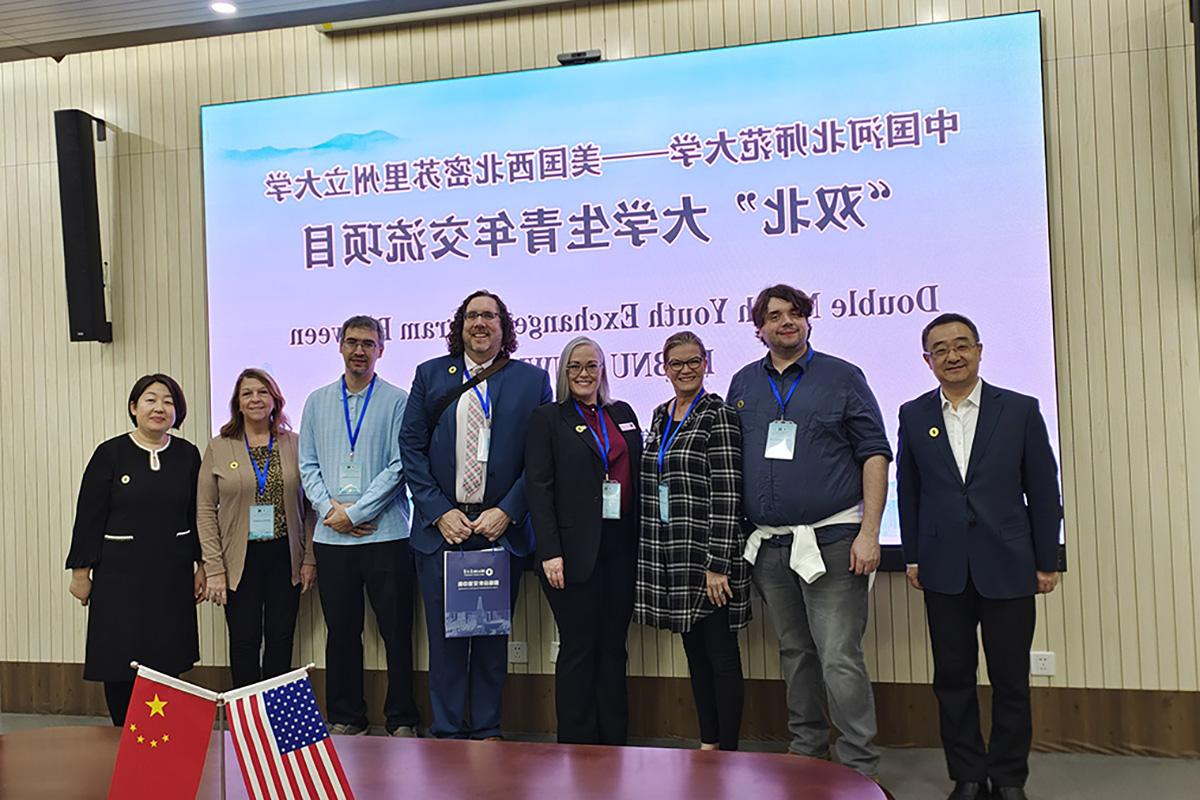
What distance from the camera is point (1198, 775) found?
3646 mm

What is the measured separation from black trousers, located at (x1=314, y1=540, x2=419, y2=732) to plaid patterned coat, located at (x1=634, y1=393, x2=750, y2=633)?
1110mm

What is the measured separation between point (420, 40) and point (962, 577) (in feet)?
10.3

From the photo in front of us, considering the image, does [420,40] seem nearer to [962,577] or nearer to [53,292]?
[53,292]

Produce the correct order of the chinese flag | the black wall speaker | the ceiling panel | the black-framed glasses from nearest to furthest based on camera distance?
the chinese flag → the black-framed glasses → the ceiling panel → the black wall speaker

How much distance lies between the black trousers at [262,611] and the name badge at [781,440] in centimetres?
205

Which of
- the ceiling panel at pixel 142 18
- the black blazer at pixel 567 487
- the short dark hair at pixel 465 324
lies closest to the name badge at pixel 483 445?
the black blazer at pixel 567 487

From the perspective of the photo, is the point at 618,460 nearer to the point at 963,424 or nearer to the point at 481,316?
the point at 481,316

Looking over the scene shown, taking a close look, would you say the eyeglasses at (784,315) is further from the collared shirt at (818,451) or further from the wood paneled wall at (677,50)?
the wood paneled wall at (677,50)

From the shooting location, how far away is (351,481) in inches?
164

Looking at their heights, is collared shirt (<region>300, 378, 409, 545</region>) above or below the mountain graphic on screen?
below

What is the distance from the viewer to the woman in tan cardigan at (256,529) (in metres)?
4.20

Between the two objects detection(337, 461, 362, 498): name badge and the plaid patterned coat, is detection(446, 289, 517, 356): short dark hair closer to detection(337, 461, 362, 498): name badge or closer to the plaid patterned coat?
detection(337, 461, 362, 498): name badge

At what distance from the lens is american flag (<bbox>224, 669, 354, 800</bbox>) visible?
1.68 m

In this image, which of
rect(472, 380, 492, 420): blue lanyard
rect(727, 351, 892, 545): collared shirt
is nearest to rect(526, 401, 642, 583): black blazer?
rect(472, 380, 492, 420): blue lanyard
